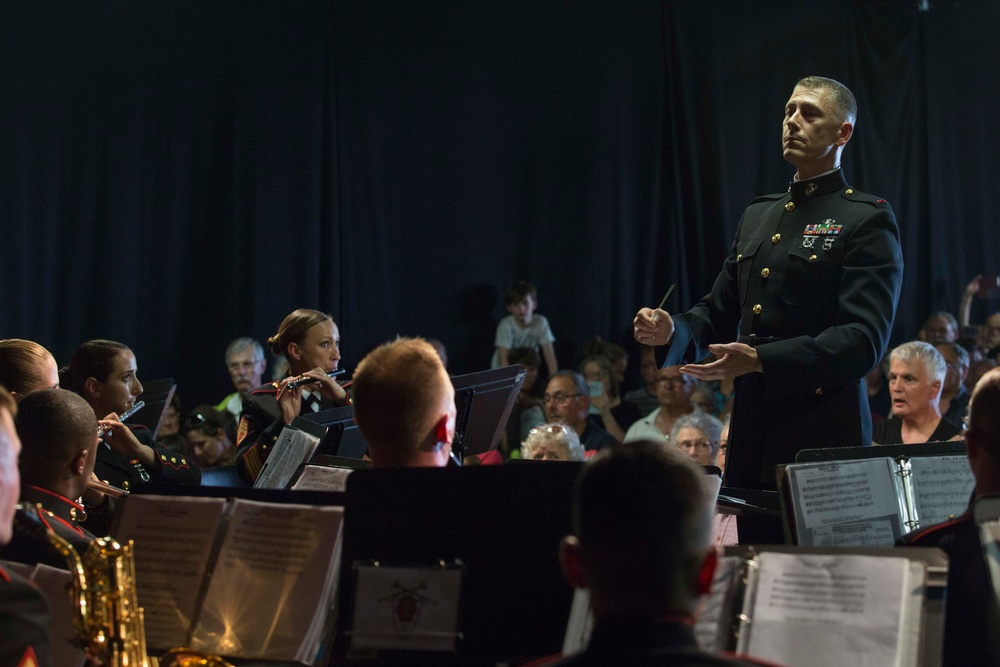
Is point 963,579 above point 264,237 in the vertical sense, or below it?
below

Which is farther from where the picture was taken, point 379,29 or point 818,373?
point 379,29

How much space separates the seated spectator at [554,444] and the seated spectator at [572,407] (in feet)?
4.39

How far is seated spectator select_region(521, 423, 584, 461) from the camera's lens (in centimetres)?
461

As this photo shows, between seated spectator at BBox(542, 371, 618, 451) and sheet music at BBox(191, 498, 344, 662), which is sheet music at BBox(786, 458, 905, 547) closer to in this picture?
sheet music at BBox(191, 498, 344, 662)

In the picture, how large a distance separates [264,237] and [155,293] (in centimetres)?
87

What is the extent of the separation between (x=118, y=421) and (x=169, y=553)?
161cm

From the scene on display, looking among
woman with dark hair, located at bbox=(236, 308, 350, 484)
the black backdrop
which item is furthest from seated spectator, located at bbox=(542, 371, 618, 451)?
the black backdrop

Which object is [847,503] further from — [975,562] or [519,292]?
[519,292]

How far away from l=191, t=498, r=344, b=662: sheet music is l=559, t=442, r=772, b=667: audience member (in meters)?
0.84

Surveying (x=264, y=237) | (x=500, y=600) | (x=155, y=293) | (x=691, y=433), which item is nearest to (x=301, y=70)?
(x=264, y=237)

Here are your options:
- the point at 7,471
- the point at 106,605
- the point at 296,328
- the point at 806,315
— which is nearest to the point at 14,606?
the point at 7,471

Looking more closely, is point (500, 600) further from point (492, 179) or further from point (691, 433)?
point (492, 179)

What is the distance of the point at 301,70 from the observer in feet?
26.5

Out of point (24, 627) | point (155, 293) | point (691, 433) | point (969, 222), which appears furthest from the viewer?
point (969, 222)
